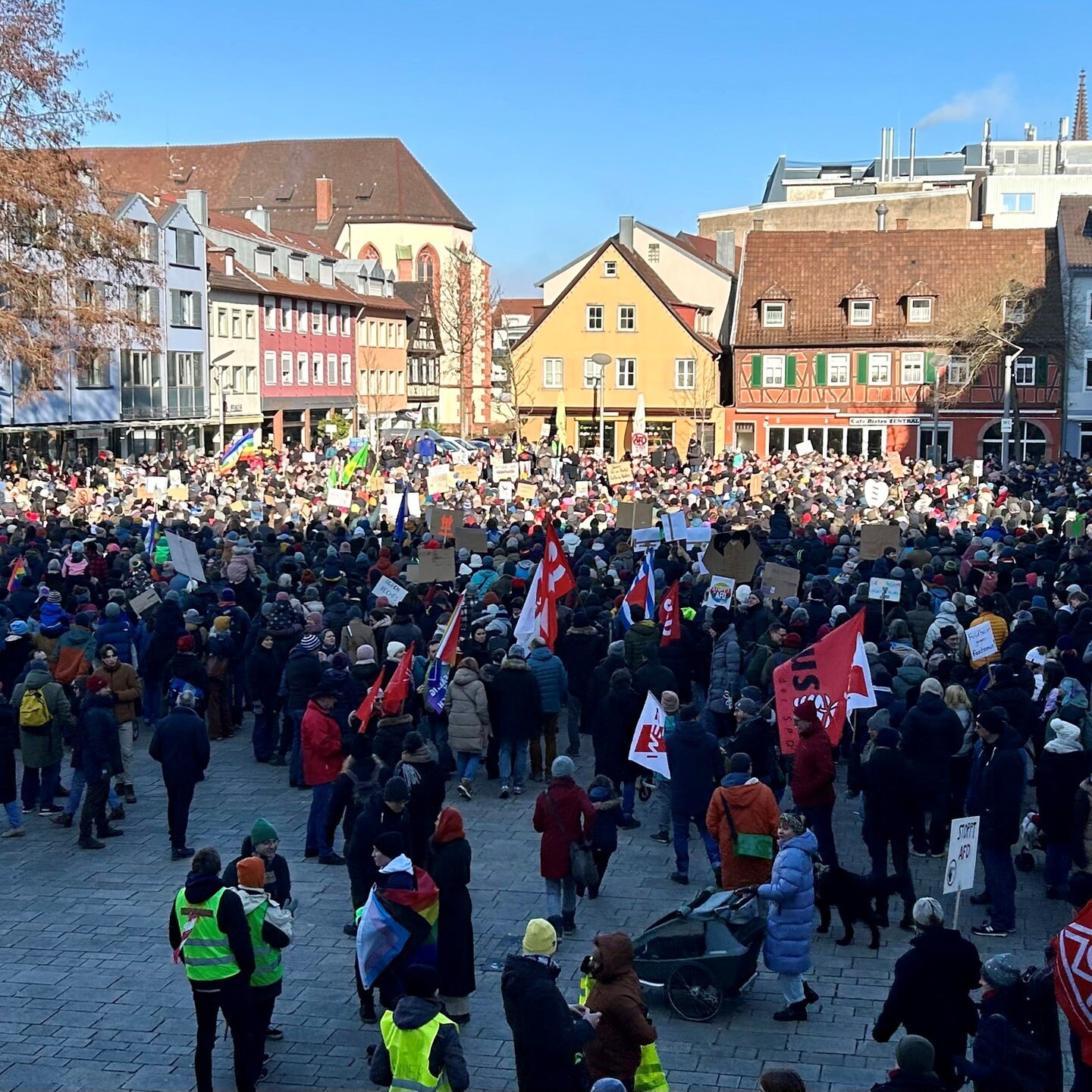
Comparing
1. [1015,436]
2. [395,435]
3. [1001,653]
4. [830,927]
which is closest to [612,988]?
[830,927]

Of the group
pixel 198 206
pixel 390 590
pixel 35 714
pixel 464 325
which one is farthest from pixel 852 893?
pixel 464 325

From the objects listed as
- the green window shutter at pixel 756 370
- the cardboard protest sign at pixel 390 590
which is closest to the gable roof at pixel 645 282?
the green window shutter at pixel 756 370

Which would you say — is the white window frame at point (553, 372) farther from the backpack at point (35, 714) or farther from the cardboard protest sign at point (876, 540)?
the backpack at point (35, 714)

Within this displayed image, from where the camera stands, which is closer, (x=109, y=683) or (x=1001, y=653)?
(x=109, y=683)

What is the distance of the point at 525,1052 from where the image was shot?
6.46 meters

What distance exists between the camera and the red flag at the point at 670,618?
15000 mm

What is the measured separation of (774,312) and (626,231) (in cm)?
→ 813

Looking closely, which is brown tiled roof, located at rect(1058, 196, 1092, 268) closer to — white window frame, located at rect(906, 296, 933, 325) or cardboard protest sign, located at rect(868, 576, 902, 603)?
white window frame, located at rect(906, 296, 933, 325)

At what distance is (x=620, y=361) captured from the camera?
189 feet

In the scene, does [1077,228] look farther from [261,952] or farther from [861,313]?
[261,952]

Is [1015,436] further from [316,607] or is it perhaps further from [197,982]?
[197,982]

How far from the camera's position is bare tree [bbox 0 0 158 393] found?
3244 cm

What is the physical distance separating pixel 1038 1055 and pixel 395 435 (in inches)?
2140

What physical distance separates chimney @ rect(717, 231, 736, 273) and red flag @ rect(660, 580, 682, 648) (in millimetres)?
47728
